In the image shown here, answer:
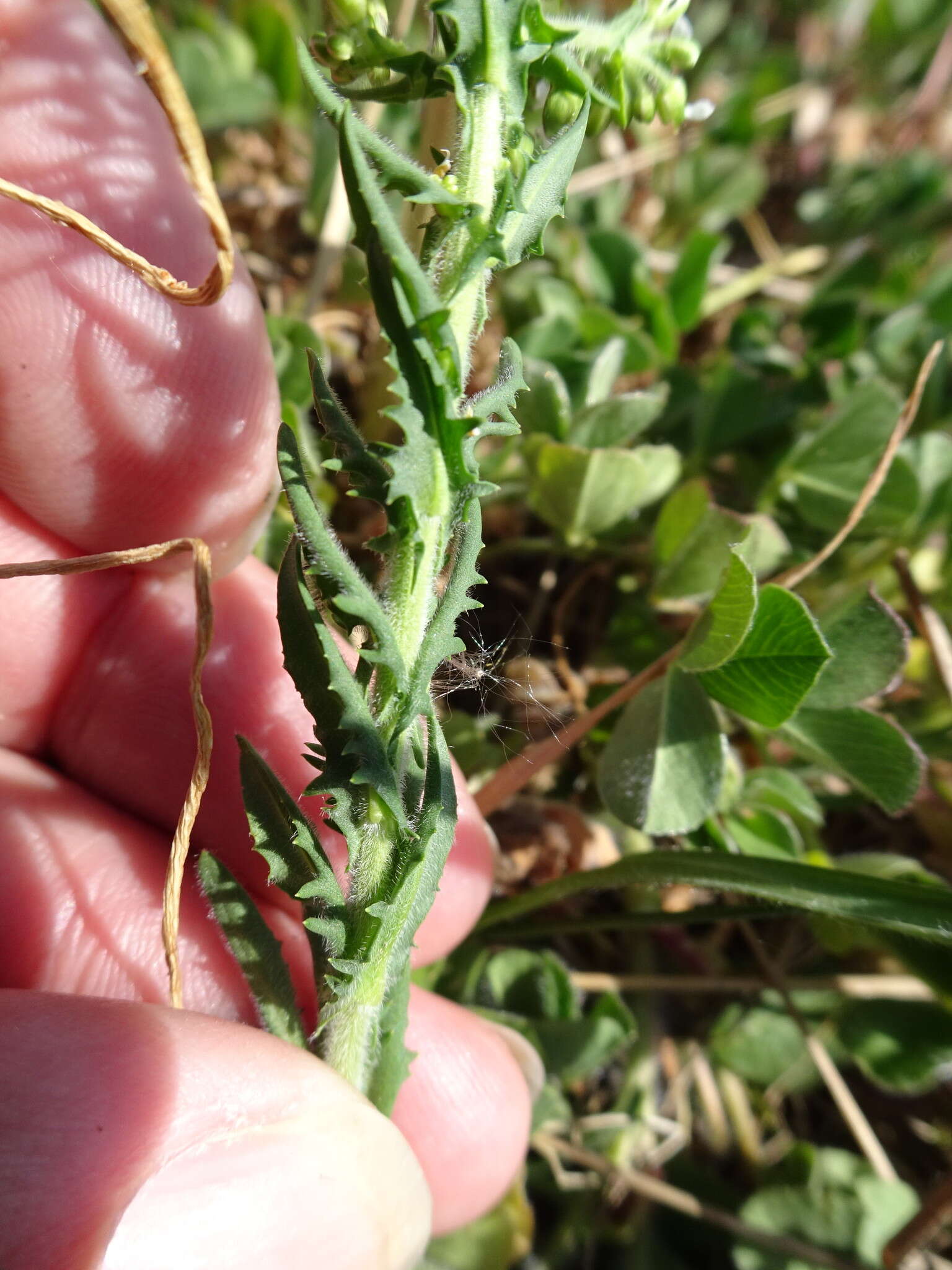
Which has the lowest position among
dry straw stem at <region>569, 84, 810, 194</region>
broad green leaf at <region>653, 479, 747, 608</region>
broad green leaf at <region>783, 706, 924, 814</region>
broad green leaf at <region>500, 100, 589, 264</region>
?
broad green leaf at <region>783, 706, 924, 814</region>

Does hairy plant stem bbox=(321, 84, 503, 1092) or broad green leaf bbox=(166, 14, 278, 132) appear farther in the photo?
broad green leaf bbox=(166, 14, 278, 132)

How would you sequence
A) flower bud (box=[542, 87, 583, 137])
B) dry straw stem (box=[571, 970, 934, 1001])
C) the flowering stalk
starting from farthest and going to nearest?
1. dry straw stem (box=[571, 970, 934, 1001])
2. flower bud (box=[542, 87, 583, 137])
3. the flowering stalk

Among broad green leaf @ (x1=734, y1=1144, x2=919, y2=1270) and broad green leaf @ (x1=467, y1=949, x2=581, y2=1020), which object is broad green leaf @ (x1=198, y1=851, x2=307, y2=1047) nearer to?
broad green leaf @ (x1=467, y1=949, x2=581, y2=1020)

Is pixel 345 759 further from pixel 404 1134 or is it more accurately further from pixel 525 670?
pixel 404 1134

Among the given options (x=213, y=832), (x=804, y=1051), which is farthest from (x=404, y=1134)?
(x=804, y=1051)

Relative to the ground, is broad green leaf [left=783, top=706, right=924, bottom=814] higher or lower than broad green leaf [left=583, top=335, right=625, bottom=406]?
lower

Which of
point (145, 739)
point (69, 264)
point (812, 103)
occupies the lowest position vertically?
point (145, 739)

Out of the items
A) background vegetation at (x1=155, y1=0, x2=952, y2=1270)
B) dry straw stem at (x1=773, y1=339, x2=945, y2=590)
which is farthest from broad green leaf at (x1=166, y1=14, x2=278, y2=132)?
dry straw stem at (x1=773, y1=339, x2=945, y2=590)
